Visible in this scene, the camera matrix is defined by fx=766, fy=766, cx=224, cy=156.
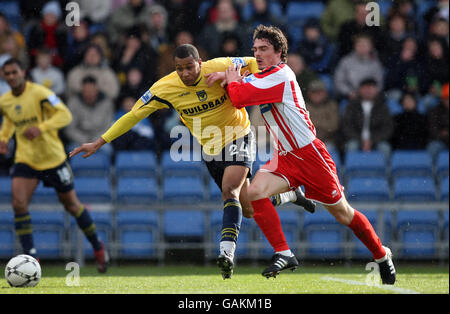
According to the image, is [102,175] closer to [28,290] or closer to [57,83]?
[57,83]

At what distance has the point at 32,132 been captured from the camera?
9734 mm

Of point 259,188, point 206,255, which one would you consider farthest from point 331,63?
point 259,188

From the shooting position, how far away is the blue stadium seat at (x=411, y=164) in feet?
38.7

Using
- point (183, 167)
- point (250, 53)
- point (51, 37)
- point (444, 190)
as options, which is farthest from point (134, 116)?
point (51, 37)

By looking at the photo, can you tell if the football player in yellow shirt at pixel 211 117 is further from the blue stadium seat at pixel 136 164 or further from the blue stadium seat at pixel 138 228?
the blue stadium seat at pixel 136 164

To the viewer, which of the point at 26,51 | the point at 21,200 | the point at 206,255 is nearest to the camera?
the point at 21,200

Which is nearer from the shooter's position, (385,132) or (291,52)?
(385,132)

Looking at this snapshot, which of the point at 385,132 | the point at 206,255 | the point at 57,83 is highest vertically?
the point at 57,83

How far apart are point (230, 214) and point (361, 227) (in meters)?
1.27

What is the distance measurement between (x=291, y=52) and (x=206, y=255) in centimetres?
374

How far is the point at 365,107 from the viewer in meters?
11.9

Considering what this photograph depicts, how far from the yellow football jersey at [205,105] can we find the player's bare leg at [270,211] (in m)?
0.79

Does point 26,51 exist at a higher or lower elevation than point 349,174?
higher

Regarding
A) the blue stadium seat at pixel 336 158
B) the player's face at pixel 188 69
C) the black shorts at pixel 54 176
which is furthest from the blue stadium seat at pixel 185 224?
the player's face at pixel 188 69
